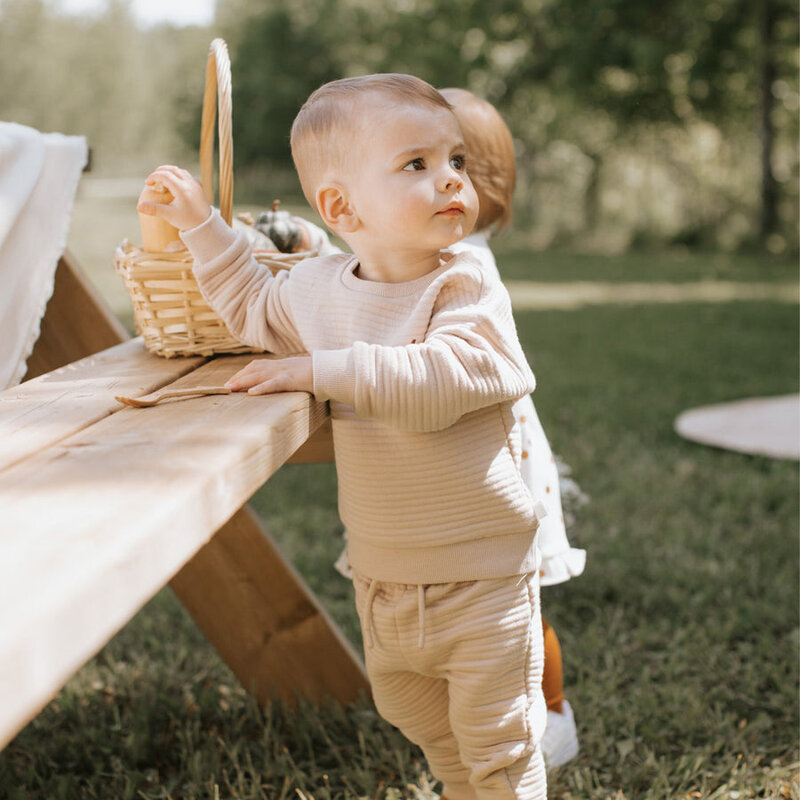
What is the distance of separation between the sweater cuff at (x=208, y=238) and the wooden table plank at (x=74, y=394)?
178mm

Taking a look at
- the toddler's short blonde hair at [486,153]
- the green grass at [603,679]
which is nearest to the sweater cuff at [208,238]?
the toddler's short blonde hair at [486,153]

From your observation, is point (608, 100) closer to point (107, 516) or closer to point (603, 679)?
point (603, 679)

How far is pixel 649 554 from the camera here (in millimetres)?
2705

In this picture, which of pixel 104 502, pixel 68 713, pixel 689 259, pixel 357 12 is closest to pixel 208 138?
pixel 104 502

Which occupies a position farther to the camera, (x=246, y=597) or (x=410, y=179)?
(x=246, y=597)

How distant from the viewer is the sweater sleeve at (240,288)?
1.47 metres

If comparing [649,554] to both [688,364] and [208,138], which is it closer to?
[208,138]

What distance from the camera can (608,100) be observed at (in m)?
15.2

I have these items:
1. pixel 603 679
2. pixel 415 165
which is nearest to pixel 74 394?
pixel 415 165

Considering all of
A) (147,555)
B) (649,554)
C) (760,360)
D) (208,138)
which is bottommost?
A: (760,360)

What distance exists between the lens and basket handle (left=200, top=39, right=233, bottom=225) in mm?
1493

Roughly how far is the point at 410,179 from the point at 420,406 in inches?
12.6

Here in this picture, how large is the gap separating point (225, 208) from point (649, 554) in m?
1.67

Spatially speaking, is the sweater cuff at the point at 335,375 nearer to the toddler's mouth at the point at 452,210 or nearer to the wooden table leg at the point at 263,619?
the toddler's mouth at the point at 452,210
